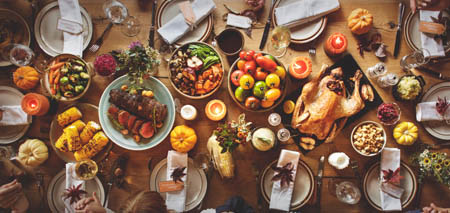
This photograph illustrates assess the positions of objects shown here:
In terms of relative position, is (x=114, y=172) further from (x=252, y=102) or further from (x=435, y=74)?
(x=435, y=74)

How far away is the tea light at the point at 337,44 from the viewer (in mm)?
2352

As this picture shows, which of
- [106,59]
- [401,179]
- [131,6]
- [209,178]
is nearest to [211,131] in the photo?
[209,178]

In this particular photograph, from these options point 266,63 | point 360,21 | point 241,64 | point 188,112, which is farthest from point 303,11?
point 188,112

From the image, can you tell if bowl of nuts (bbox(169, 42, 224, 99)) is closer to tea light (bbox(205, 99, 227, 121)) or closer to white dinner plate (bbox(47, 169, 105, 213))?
tea light (bbox(205, 99, 227, 121))

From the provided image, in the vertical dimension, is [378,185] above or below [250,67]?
below

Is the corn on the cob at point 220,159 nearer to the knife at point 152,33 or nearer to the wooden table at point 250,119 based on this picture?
the wooden table at point 250,119

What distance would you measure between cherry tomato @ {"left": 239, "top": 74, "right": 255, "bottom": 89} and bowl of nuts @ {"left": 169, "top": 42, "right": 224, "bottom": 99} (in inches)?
7.9

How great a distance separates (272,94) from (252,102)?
178mm

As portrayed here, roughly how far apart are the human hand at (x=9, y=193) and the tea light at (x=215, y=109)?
165 centimetres

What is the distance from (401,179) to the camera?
233cm

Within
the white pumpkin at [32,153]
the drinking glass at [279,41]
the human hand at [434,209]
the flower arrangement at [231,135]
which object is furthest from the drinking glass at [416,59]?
the white pumpkin at [32,153]

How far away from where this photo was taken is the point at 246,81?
7.22ft

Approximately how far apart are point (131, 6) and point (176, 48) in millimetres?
607

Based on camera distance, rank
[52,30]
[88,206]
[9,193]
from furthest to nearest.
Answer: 1. [52,30]
2. [9,193]
3. [88,206]
